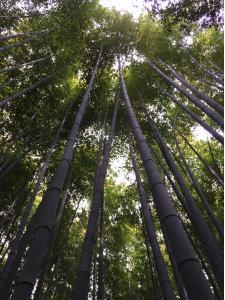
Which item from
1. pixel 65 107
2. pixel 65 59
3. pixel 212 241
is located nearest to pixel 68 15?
pixel 65 59

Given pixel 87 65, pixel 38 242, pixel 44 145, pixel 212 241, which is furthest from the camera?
pixel 87 65

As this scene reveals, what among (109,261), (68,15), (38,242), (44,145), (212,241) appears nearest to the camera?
(38,242)

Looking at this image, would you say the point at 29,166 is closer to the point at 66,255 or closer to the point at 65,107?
the point at 65,107

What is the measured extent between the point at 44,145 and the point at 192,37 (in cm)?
559

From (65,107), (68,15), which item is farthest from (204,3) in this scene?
(65,107)

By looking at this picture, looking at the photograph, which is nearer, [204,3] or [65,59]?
A: [204,3]

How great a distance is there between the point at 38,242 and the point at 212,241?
2.18 metres

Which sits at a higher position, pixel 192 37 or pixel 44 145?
pixel 192 37

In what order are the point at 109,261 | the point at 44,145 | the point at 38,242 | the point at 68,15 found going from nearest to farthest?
the point at 38,242 < the point at 68,15 < the point at 44,145 < the point at 109,261

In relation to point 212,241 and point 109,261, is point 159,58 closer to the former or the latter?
point 212,241

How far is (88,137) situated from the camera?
→ 895 cm

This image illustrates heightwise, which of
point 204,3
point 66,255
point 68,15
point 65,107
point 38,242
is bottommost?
point 38,242

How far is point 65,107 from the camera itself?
8211mm

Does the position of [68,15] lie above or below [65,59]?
above
